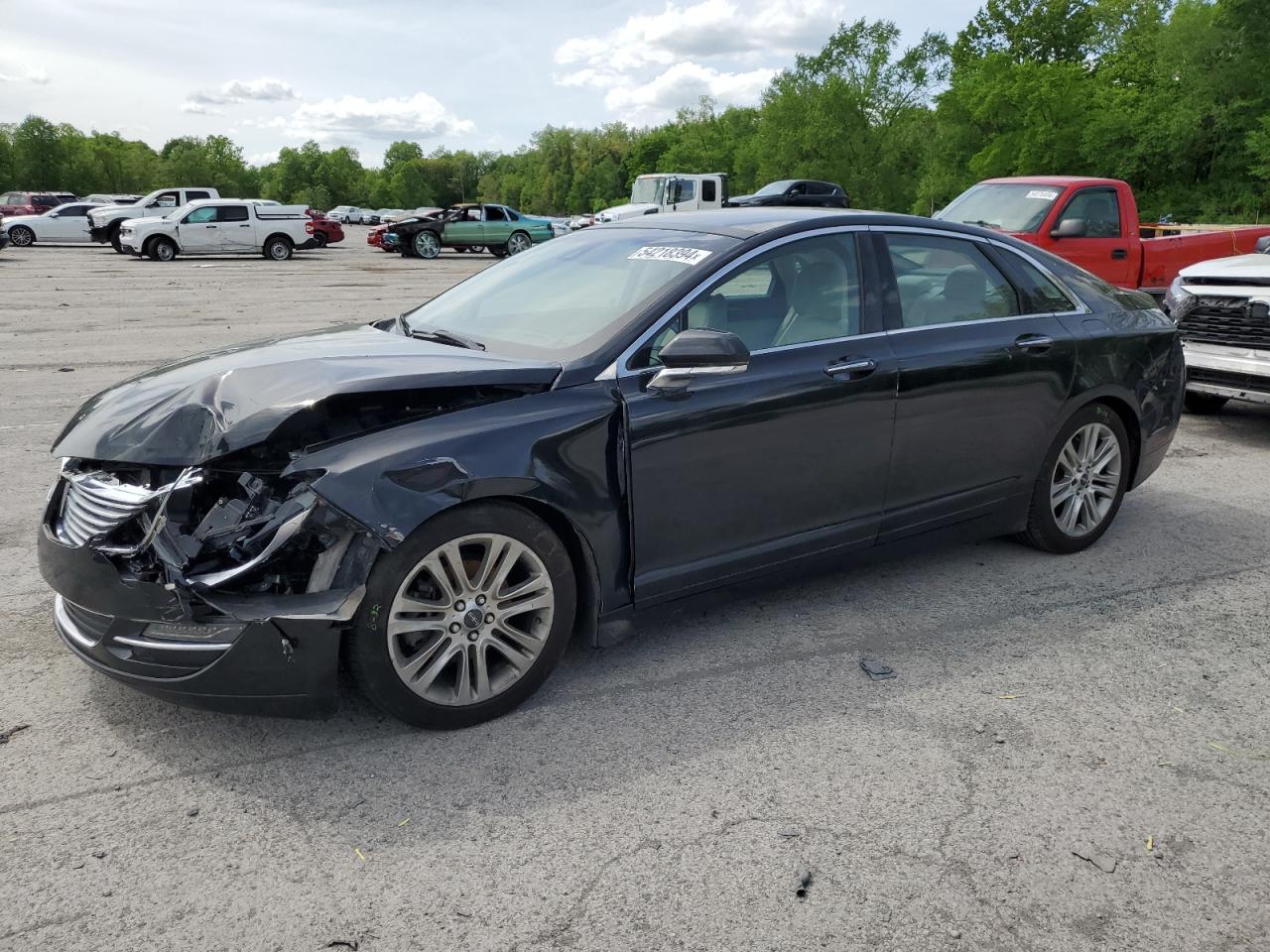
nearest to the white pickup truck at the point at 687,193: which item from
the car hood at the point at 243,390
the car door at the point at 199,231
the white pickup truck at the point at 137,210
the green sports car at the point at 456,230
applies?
the green sports car at the point at 456,230

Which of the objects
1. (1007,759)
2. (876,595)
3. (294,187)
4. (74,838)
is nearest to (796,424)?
(876,595)

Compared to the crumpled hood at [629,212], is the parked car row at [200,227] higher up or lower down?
lower down

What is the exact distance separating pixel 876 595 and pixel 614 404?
67.4 inches

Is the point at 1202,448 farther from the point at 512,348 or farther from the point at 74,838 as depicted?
the point at 74,838

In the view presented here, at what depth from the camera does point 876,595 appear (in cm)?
460

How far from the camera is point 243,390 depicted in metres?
3.40

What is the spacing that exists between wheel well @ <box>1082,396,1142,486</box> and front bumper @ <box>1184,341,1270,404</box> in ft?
8.99

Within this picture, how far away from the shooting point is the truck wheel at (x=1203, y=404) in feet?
28.3

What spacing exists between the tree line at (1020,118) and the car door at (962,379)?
138ft

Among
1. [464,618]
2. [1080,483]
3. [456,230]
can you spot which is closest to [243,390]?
[464,618]

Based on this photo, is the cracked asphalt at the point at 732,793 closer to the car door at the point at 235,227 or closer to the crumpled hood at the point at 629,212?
the crumpled hood at the point at 629,212

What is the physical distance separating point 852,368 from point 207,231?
28462 millimetres

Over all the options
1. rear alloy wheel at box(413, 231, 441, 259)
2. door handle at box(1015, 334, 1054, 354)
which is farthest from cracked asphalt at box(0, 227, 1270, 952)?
rear alloy wheel at box(413, 231, 441, 259)

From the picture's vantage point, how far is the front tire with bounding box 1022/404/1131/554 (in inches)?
195
